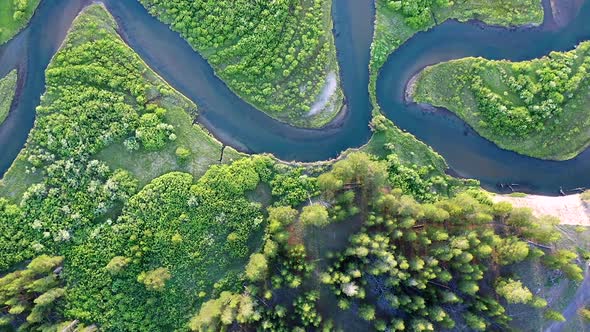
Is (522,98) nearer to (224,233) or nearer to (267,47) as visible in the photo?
(267,47)

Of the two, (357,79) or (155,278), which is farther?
(357,79)

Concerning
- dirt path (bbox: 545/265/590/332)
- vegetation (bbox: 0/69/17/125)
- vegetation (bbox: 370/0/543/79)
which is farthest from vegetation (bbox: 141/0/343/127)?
dirt path (bbox: 545/265/590/332)

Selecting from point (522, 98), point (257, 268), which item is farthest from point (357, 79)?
point (257, 268)

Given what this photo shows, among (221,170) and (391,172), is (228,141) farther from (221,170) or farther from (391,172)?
(391,172)

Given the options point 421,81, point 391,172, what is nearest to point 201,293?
point 391,172

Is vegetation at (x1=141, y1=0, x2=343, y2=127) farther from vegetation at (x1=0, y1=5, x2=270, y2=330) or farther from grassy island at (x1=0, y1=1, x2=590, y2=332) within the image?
vegetation at (x1=0, y1=5, x2=270, y2=330)
